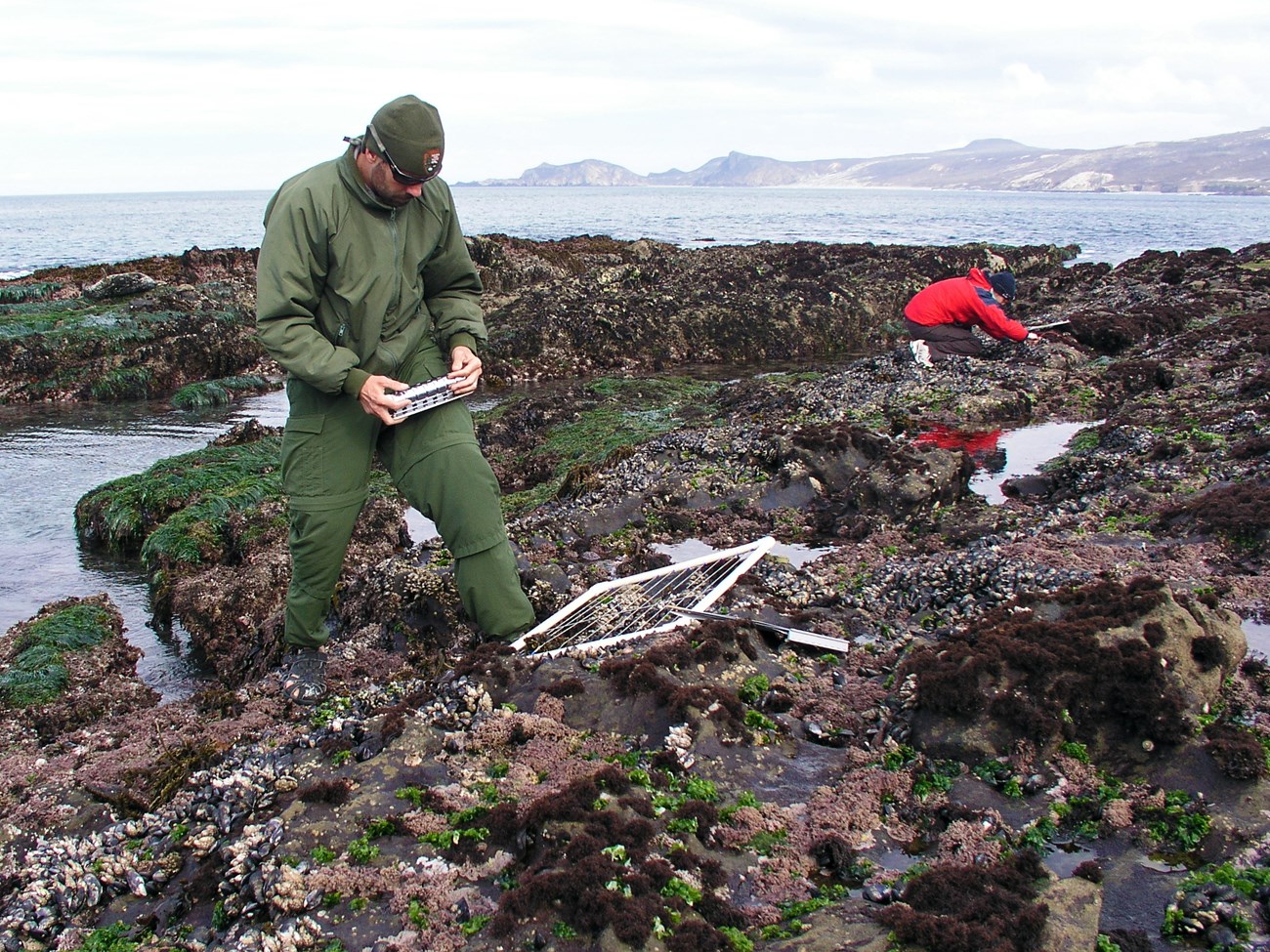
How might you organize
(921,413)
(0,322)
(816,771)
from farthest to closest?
1. (0,322)
2. (921,413)
3. (816,771)

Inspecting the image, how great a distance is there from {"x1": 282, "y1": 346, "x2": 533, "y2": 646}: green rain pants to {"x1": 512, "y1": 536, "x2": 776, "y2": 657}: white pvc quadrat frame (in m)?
0.34

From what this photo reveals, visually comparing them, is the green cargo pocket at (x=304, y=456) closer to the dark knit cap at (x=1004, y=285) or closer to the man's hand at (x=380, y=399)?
the man's hand at (x=380, y=399)

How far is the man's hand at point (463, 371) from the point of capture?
4.85 metres

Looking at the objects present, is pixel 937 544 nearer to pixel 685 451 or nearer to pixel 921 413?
pixel 685 451

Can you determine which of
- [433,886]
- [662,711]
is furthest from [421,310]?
[433,886]

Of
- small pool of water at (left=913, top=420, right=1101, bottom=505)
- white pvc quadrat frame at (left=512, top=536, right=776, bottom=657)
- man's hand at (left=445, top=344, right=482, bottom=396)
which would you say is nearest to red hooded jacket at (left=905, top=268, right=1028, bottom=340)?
small pool of water at (left=913, top=420, right=1101, bottom=505)

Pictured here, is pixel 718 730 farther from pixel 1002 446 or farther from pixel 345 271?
pixel 1002 446

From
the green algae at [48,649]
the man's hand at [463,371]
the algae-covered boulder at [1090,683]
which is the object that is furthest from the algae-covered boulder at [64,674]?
the algae-covered boulder at [1090,683]

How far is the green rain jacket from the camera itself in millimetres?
4449

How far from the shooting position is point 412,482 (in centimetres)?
494

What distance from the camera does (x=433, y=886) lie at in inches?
128

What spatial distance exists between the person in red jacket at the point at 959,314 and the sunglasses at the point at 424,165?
10.7 m

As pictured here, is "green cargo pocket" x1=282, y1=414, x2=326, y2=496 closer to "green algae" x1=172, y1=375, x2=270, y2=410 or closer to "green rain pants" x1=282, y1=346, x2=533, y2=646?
"green rain pants" x1=282, y1=346, x2=533, y2=646

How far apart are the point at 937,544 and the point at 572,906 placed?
5020 millimetres
